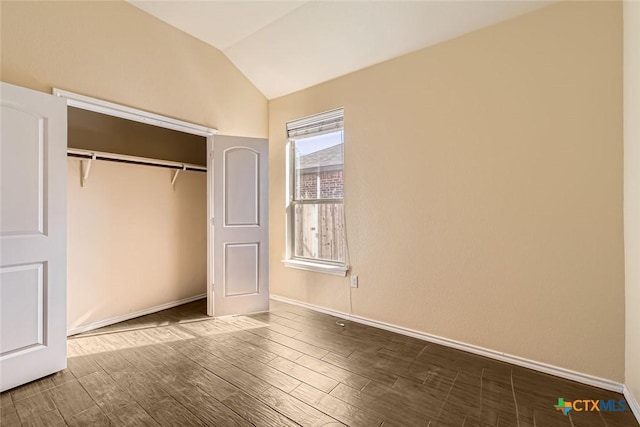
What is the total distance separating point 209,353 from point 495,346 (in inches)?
91.0

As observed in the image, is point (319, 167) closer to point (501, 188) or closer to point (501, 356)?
point (501, 188)

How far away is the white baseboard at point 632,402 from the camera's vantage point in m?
1.71

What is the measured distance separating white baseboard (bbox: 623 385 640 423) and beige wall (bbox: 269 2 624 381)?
0.11 metres

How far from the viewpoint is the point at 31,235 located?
2.00m

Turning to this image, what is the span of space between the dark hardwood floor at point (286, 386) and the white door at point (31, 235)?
0.72 ft

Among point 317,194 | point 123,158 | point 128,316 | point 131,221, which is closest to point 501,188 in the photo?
point 317,194

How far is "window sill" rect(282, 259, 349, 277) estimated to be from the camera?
10.8 feet

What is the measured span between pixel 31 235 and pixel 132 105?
1.34m

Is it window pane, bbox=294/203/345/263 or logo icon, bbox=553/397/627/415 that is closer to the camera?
logo icon, bbox=553/397/627/415

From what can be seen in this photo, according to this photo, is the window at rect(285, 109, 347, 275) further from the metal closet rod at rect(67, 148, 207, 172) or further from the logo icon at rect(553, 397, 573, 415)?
the logo icon at rect(553, 397, 573, 415)

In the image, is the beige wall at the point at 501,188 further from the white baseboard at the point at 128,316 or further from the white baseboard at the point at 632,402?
the white baseboard at the point at 128,316

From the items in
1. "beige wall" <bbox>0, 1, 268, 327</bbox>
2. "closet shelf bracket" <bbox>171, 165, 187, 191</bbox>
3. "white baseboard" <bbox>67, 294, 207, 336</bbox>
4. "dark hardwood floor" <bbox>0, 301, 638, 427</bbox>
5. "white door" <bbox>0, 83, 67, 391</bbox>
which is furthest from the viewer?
"closet shelf bracket" <bbox>171, 165, 187, 191</bbox>

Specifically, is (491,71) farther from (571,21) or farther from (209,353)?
(209,353)

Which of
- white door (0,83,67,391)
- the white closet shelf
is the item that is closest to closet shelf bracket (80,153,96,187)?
the white closet shelf
